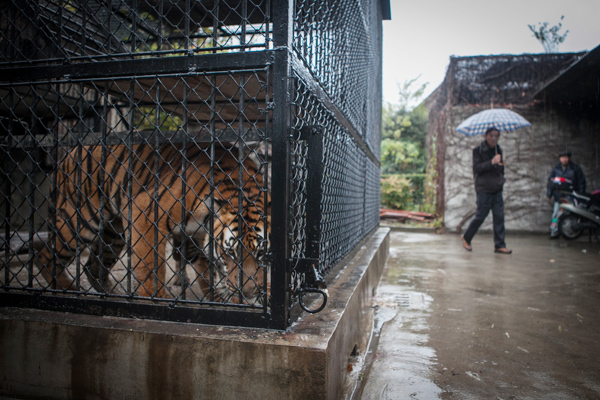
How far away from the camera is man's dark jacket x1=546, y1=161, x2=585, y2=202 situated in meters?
8.85

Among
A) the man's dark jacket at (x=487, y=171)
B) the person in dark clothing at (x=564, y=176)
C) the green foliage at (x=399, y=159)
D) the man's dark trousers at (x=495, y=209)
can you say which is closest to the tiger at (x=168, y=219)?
the man's dark jacket at (x=487, y=171)

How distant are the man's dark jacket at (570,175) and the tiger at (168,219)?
848 cm

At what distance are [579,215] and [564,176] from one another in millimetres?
976

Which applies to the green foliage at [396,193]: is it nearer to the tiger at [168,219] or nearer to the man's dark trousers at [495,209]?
the man's dark trousers at [495,209]

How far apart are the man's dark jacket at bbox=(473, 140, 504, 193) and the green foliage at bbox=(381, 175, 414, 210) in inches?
306

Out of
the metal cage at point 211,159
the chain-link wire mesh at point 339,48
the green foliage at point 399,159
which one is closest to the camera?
the metal cage at point 211,159

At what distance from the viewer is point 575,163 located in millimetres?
9664

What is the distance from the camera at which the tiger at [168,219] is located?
7.08ft

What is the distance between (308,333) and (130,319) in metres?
0.87

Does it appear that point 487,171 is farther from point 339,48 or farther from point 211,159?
point 211,159

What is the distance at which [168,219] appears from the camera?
8.86 feet

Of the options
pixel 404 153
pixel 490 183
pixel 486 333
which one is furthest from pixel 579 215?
pixel 404 153

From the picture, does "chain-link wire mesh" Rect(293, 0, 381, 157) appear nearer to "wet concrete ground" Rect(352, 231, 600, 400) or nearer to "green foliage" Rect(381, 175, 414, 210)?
"wet concrete ground" Rect(352, 231, 600, 400)

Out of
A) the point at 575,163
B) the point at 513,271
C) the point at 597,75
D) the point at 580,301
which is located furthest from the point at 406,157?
the point at 580,301
